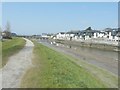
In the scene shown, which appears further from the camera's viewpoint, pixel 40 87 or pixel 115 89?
pixel 115 89

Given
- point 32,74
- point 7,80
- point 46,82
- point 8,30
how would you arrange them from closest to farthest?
point 46,82 → point 7,80 → point 32,74 → point 8,30

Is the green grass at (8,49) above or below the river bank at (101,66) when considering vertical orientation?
above

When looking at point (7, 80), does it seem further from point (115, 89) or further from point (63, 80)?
point (115, 89)

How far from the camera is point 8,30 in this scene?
135625mm

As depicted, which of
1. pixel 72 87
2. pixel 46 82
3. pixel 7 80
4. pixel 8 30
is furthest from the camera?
pixel 8 30

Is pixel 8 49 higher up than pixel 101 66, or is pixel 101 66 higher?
pixel 8 49

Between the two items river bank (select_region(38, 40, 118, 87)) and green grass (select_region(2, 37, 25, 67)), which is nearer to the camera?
river bank (select_region(38, 40, 118, 87))

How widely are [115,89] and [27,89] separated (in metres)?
6.28

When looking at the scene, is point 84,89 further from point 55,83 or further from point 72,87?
point 55,83

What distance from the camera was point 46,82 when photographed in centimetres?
1598

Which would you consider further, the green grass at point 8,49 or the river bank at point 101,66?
the green grass at point 8,49

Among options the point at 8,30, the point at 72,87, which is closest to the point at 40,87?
the point at 72,87

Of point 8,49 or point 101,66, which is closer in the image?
point 101,66

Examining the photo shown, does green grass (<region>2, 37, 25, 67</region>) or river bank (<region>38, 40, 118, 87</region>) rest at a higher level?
green grass (<region>2, 37, 25, 67</region>)
